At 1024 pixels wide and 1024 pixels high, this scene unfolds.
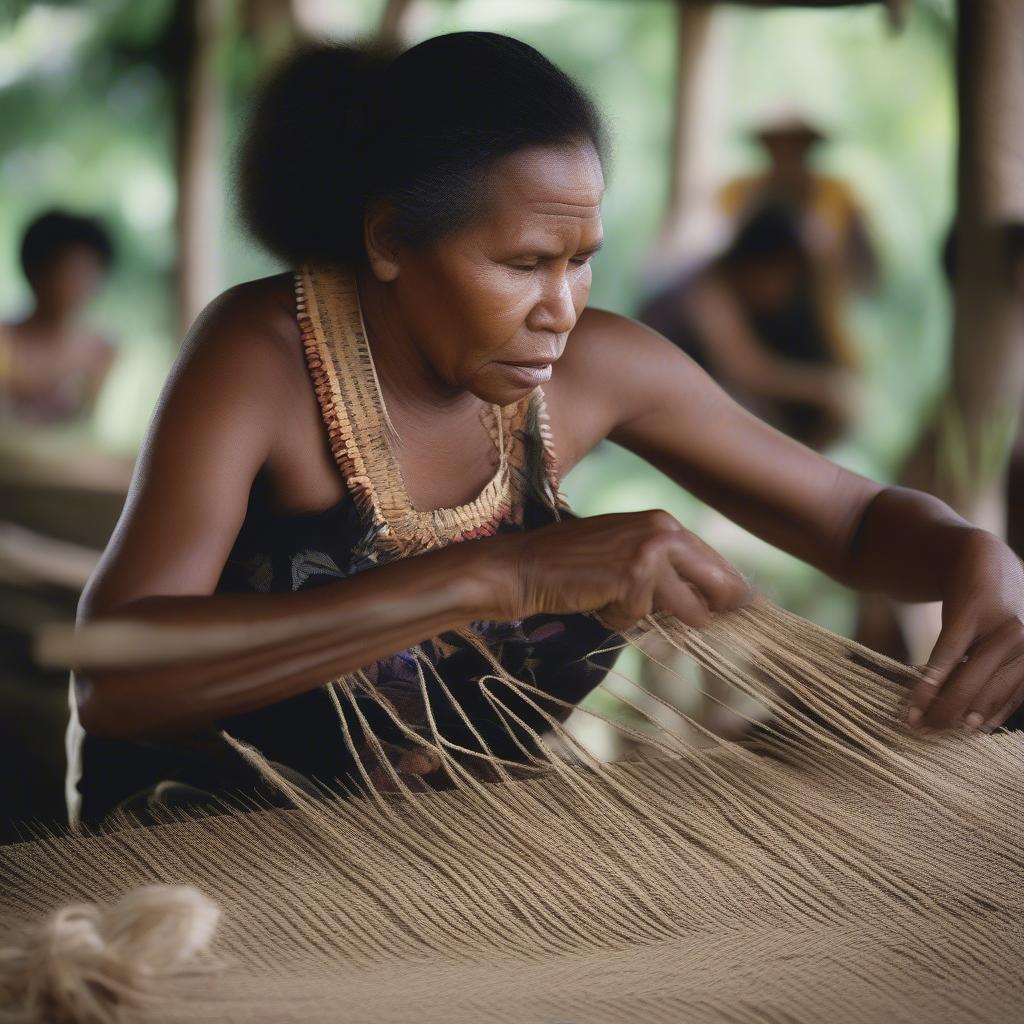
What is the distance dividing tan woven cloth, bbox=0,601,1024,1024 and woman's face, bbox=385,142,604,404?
14.7 inches

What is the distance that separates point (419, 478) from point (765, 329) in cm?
314

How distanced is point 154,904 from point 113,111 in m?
4.70

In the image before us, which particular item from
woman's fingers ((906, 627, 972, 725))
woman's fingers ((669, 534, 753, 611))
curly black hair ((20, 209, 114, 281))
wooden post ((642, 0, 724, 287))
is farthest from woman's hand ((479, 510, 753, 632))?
curly black hair ((20, 209, 114, 281))

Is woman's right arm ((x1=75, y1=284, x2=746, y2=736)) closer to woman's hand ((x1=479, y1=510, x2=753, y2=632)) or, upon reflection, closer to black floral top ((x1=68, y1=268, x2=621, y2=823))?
woman's hand ((x1=479, y1=510, x2=753, y2=632))

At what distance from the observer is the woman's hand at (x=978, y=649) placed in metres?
1.10

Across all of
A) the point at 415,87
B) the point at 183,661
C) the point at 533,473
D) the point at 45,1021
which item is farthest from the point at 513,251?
the point at 45,1021

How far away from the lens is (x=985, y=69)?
2.67m

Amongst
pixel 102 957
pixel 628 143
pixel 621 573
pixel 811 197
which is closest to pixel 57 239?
pixel 628 143

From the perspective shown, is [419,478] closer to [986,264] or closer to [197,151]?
[986,264]

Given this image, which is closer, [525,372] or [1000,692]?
[1000,692]

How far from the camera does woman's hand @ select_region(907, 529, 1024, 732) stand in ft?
3.61

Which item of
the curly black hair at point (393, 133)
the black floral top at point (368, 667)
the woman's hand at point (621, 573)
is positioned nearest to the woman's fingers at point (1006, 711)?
the woman's hand at point (621, 573)

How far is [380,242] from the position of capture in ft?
4.42

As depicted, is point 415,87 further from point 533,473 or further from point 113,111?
point 113,111
